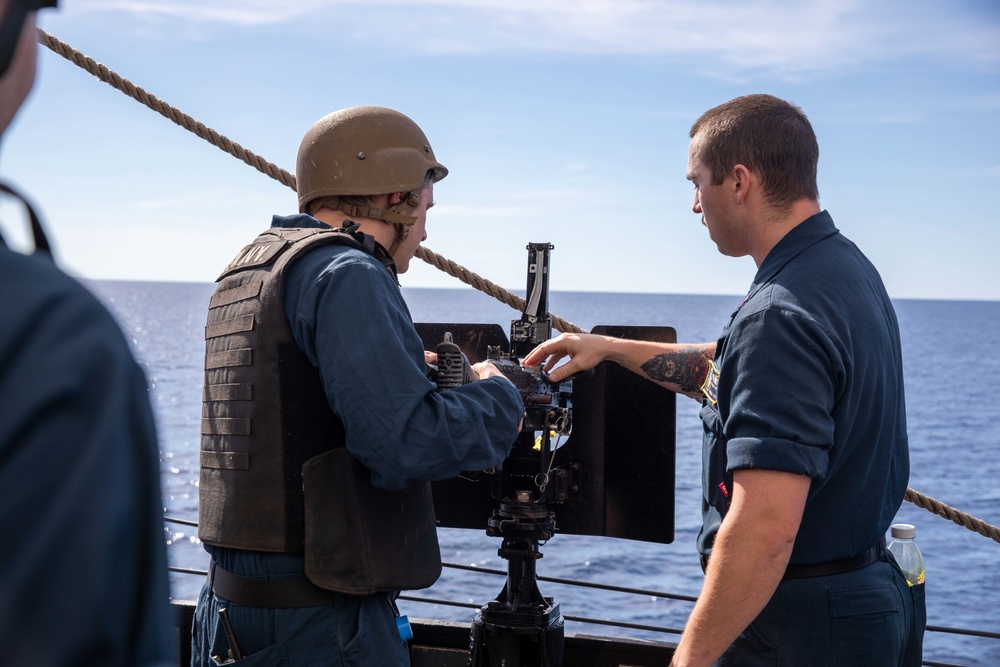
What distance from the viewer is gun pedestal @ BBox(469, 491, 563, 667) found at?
3611 mm

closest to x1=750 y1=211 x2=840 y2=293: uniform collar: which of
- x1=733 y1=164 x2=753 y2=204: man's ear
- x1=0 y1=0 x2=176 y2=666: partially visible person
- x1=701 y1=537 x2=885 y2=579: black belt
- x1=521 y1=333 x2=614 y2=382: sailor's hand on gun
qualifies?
x1=733 y1=164 x2=753 y2=204: man's ear

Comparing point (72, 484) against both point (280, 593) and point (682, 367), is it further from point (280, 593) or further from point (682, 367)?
point (682, 367)

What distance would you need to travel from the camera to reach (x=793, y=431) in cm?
240

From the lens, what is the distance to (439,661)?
433 cm

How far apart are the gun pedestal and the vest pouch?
842 millimetres

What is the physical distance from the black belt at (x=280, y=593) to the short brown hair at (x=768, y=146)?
62.5 inches

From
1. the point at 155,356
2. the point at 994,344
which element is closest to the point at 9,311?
the point at 155,356

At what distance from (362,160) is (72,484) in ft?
8.16

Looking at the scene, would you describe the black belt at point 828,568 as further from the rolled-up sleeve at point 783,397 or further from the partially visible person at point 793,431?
the rolled-up sleeve at point 783,397

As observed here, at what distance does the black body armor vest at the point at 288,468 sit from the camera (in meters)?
2.70

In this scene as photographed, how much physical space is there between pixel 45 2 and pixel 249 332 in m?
1.92

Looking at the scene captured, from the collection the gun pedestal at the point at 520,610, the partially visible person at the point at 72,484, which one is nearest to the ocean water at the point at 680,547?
the partially visible person at the point at 72,484

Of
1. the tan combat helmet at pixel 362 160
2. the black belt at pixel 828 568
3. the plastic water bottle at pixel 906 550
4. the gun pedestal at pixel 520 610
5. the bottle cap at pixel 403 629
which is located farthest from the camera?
the gun pedestal at pixel 520 610

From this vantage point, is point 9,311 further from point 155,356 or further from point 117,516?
point 155,356
